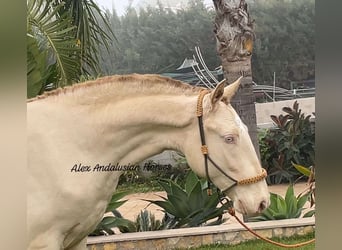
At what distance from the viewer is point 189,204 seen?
8.06ft

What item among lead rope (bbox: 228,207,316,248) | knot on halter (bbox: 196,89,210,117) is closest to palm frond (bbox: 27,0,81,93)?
knot on halter (bbox: 196,89,210,117)

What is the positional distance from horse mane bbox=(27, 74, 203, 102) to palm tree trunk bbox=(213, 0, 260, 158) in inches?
8.7

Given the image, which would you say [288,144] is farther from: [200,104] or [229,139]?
[200,104]

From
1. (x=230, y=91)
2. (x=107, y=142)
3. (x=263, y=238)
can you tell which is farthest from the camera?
(x=263, y=238)

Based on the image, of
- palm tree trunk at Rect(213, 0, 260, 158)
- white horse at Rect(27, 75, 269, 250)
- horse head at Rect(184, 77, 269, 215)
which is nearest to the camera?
white horse at Rect(27, 75, 269, 250)

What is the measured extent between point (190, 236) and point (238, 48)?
2.96 ft

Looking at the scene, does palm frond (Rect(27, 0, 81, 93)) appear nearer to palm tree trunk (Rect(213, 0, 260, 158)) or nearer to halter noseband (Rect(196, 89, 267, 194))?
halter noseband (Rect(196, 89, 267, 194))

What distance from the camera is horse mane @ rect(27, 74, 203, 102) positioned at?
7.55ft

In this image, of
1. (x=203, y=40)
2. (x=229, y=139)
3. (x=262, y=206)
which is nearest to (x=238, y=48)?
(x=203, y=40)

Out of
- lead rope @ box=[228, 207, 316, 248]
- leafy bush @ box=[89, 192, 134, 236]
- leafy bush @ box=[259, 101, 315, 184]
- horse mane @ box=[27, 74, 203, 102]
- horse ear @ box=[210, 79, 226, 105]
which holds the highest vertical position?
horse mane @ box=[27, 74, 203, 102]
